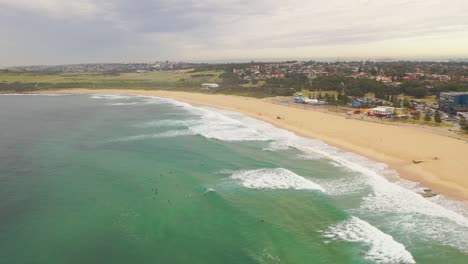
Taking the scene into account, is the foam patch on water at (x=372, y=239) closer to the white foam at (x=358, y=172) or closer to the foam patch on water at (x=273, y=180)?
the white foam at (x=358, y=172)

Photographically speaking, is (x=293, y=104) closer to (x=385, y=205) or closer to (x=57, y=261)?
(x=385, y=205)

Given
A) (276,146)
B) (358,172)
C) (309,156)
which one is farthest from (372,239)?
(276,146)

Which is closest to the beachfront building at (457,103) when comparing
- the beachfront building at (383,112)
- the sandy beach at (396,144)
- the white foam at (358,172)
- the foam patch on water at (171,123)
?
the beachfront building at (383,112)

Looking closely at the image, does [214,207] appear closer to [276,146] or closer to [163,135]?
[276,146]

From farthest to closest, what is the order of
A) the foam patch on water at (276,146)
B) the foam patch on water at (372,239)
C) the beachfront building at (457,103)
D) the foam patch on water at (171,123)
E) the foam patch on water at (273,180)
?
the beachfront building at (457,103) → the foam patch on water at (171,123) → the foam patch on water at (276,146) → the foam patch on water at (273,180) → the foam patch on water at (372,239)

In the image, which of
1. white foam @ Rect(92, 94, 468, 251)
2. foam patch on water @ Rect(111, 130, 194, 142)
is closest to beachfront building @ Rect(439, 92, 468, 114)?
white foam @ Rect(92, 94, 468, 251)

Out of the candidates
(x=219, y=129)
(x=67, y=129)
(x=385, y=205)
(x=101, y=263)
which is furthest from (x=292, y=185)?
(x=67, y=129)
